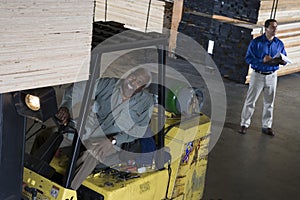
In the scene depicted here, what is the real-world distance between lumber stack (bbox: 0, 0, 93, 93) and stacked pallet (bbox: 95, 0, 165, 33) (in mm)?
7491

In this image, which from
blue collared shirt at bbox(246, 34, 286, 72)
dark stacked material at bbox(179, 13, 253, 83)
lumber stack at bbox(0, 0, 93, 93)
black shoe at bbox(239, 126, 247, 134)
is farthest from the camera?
dark stacked material at bbox(179, 13, 253, 83)

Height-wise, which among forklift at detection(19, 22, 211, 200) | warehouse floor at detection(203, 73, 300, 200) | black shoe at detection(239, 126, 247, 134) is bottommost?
warehouse floor at detection(203, 73, 300, 200)

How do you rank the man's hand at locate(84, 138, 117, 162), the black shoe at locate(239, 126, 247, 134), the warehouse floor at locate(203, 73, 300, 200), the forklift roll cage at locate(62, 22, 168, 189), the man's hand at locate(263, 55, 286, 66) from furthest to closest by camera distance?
the black shoe at locate(239, 126, 247, 134), the man's hand at locate(263, 55, 286, 66), the warehouse floor at locate(203, 73, 300, 200), the man's hand at locate(84, 138, 117, 162), the forklift roll cage at locate(62, 22, 168, 189)

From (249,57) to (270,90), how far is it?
62 centimetres

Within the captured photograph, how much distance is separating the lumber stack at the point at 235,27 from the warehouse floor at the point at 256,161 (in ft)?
5.38

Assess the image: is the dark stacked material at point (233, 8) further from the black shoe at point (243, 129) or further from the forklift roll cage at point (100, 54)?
the forklift roll cage at point (100, 54)

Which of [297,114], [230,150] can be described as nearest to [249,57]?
[230,150]

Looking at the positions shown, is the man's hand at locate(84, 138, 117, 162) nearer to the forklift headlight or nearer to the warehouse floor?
the forklift headlight

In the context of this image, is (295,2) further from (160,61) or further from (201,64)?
(160,61)

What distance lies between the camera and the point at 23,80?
2.94m

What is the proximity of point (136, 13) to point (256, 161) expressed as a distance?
488 centimetres

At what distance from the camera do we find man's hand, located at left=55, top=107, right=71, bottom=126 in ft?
→ 13.2

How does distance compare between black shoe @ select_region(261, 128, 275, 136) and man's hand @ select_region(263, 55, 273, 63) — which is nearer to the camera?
man's hand @ select_region(263, 55, 273, 63)

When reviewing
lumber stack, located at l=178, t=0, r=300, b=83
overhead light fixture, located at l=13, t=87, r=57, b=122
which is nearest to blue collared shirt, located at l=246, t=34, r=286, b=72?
lumber stack, located at l=178, t=0, r=300, b=83
